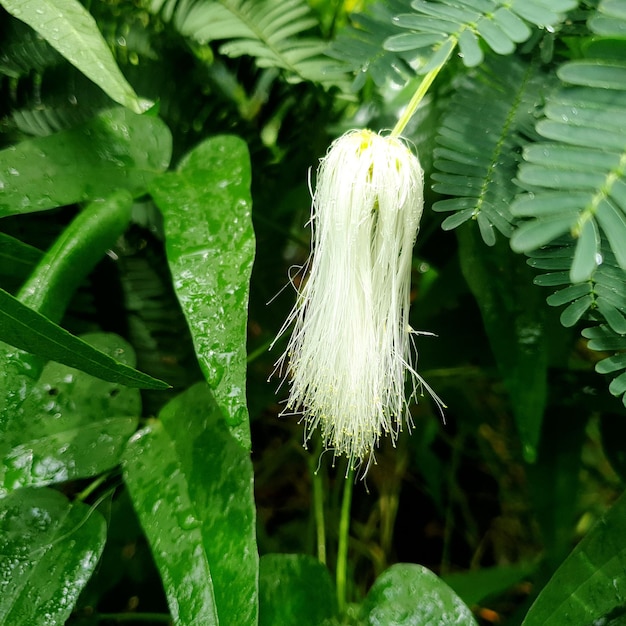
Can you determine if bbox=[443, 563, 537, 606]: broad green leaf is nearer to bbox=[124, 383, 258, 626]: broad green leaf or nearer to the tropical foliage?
the tropical foliage

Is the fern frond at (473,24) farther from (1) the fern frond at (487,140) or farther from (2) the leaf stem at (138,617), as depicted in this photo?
(2) the leaf stem at (138,617)

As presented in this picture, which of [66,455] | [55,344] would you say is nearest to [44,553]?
[66,455]

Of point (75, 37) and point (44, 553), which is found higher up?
point (75, 37)

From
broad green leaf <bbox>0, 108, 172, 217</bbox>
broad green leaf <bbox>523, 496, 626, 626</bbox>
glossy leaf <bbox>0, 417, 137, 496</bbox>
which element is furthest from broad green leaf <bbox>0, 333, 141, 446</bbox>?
broad green leaf <bbox>523, 496, 626, 626</bbox>

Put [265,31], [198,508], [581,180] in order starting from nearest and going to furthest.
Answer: [581,180] < [198,508] < [265,31]

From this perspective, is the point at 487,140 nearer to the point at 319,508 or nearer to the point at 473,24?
the point at 473,24

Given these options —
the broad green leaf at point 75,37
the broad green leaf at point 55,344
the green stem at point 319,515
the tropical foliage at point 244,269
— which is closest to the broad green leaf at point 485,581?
the tropical foliage at point 244,269
